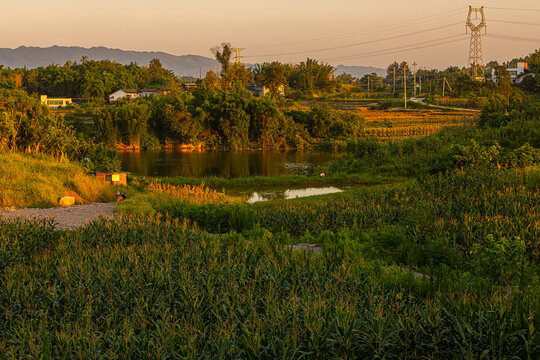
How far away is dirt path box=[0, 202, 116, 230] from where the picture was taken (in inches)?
621

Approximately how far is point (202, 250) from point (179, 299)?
7.37ft

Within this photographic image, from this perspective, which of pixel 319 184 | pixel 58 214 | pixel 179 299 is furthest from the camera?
pixel 319 184

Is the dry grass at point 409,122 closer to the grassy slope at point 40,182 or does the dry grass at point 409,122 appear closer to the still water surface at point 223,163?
the still water surface at point 223,163

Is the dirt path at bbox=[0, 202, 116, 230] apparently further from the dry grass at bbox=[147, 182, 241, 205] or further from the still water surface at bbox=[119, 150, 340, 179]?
the still water surface at bbox=[119, 150, 340, 179]

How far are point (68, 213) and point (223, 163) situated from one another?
3283cm

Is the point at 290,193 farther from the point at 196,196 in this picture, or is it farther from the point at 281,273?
the point at 281,273

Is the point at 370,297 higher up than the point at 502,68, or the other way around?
the point at 502,68

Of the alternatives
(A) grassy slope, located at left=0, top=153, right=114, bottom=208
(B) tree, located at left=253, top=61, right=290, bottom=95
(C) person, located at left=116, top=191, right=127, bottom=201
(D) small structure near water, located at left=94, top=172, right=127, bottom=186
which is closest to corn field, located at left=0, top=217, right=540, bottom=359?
(A) grassy slope, located at left=0, top=153, right=114, bottom=208

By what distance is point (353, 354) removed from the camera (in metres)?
4.94

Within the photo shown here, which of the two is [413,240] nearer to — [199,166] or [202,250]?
[202,250]

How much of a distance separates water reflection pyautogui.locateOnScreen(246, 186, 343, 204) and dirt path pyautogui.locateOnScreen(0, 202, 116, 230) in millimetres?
9896

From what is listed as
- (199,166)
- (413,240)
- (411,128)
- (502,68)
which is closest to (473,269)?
(413,240)

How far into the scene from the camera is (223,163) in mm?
50094

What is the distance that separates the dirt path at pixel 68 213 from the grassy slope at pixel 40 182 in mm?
1108
